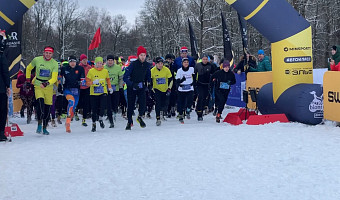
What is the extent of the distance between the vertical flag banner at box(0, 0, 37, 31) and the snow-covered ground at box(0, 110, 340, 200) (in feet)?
8.52

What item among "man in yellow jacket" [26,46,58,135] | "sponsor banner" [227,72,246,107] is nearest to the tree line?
"sponsor banner" [227,72,246,107]

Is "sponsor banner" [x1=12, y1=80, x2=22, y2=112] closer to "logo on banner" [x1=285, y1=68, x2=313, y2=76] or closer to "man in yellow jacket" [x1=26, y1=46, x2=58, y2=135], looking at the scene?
Result: "man in yellow jacket" [x1=26, y1=46, x2=58, y2=135]

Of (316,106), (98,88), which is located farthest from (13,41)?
(316,106)

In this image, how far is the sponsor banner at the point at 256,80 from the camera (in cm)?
1279

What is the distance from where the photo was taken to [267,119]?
9.38 metres

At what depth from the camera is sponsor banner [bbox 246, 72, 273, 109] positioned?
1279 cm

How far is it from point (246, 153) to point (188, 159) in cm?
95

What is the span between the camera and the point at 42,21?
55.2 m

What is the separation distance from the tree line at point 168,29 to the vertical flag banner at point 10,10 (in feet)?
79.1

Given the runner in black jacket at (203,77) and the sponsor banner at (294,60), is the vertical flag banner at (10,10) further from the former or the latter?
the sponsor banner at (294,60)

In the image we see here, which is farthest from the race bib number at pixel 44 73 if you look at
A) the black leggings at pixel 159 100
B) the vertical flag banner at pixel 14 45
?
the vertical flag banner at pixel 14 45

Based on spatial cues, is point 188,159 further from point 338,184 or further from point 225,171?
point 338,184

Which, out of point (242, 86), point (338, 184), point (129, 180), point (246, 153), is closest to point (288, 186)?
point (338, 184)

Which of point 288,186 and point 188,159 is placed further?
point 188,159
